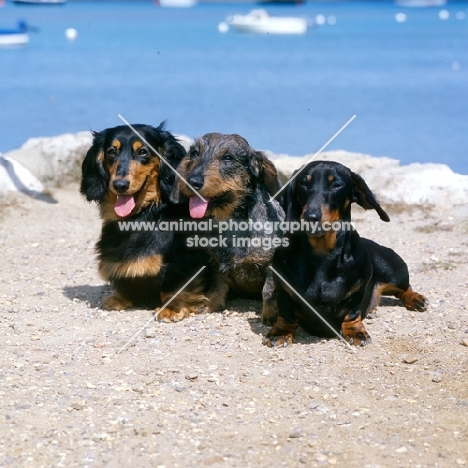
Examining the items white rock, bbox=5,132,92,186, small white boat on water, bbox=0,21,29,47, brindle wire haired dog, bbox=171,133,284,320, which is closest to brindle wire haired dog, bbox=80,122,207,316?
brindle wire haired dog, bbox=171,133,284,320

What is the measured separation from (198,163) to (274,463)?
2.67 meters

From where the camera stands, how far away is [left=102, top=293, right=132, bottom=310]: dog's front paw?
7.20 metres

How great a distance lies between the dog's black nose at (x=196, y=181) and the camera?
6504 mm

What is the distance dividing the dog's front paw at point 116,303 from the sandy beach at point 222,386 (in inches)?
3.1

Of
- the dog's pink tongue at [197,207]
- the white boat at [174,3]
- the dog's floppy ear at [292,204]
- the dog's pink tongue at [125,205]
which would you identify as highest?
the dog's floppy ear at [292,204]

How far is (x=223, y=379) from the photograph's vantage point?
575 cm

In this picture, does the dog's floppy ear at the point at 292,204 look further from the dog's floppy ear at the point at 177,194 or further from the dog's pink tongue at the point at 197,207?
the dog's floppy ear at the point at 177,194

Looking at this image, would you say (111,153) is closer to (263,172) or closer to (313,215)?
(263,172)

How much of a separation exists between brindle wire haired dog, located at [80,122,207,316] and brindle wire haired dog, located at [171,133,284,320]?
23 cm

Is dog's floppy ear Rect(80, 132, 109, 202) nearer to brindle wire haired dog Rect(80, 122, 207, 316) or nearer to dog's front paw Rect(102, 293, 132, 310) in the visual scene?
brindle wire haired dog Rect(80, 122, 207, 316)

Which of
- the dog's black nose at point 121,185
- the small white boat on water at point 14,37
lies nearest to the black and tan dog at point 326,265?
the dog's black nose at point 121,185

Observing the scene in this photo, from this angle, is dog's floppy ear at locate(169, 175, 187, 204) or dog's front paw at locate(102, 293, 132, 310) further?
dog's front paw at locate(102, 293, 132, 310)

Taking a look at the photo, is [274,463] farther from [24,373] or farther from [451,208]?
[451,208]

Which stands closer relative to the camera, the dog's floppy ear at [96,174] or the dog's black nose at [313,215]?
the dog's black nose at [313,215]
